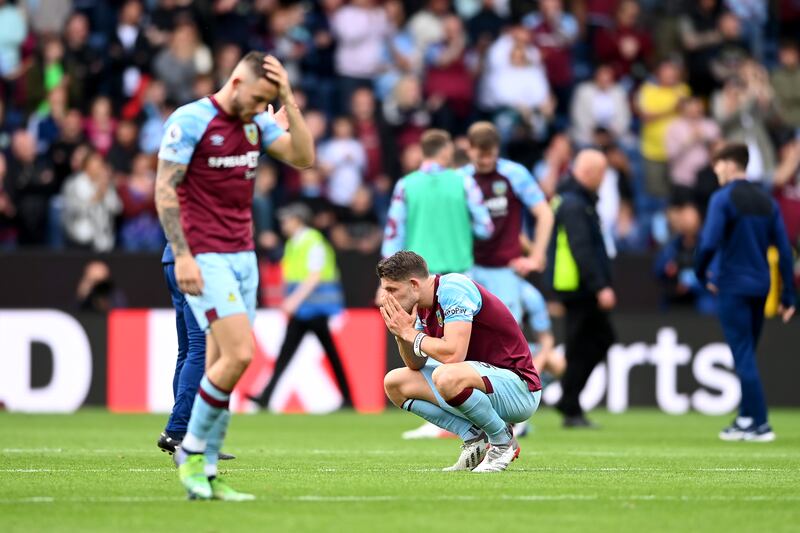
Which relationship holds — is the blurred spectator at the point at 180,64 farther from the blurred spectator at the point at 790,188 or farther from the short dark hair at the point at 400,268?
the short dark hair at the point at 400,268

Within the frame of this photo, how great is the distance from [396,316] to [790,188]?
1299 centimetres

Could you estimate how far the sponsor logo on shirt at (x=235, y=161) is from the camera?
7977 mm

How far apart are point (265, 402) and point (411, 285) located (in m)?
9.22

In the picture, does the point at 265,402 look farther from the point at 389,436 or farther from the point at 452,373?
the point at 452,373

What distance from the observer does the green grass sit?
7.00 metres

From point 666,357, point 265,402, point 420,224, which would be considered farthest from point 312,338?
point 420,224

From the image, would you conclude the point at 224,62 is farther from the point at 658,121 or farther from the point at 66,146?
the point at 658,121

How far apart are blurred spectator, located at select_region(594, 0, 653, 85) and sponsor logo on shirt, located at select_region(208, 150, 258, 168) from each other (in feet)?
52.3

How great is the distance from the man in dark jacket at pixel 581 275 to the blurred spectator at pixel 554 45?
26.5 ft

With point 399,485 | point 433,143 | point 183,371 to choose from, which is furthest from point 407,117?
point 399,485

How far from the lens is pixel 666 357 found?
723 inches

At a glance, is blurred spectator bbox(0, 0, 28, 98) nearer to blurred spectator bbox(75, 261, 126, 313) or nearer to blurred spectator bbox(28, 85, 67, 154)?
blurred spectator bbox(28, 85, 67, 154)

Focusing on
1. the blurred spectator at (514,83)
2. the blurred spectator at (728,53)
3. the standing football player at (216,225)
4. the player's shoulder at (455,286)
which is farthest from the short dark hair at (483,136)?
the blurred spectator at (728,53)

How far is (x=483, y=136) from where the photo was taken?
1320 cm
